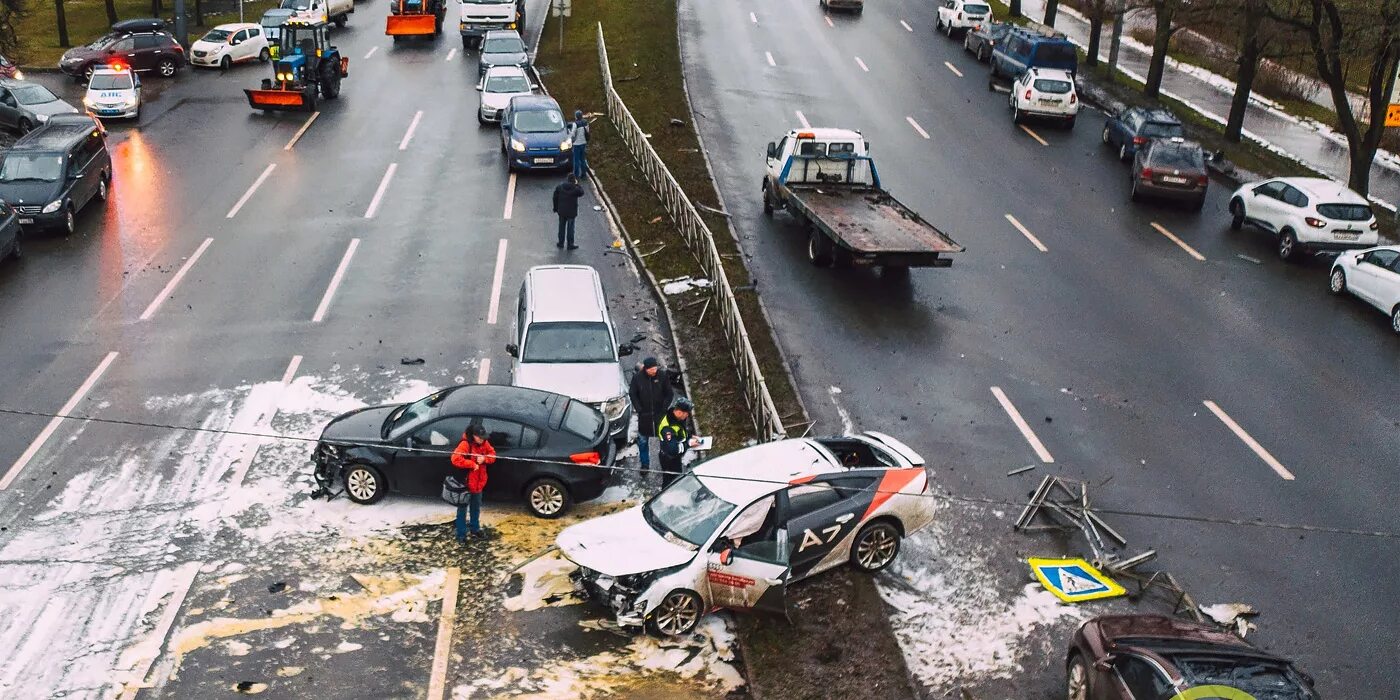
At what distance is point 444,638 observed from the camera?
1351 centimetres

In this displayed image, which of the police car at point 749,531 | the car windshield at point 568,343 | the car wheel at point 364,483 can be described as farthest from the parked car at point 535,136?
the police car at point 749,531

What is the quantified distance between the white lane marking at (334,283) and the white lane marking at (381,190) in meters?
1.89

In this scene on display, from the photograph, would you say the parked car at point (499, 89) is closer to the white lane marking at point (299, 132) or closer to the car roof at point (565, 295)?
the white lane marking at point (299, 132)

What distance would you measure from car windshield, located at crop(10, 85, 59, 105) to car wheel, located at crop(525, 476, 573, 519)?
25754 millimetres

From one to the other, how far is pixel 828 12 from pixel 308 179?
27.6m

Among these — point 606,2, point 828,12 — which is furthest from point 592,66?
point 828,12

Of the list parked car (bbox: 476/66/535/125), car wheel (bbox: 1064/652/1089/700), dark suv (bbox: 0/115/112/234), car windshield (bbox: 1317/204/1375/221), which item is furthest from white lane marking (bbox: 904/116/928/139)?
car wheel (bbox: 1064/652/1089/700)

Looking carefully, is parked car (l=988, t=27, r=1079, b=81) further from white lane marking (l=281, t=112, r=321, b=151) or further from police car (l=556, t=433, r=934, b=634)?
police car (l=556, t=433, r=934, b=634)

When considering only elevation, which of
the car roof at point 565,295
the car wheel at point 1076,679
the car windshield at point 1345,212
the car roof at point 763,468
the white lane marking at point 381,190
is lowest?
the white lane marking at point 381,190

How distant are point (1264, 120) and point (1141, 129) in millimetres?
12640

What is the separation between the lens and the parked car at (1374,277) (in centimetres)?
2302

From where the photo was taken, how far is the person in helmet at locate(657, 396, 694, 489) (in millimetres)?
16422

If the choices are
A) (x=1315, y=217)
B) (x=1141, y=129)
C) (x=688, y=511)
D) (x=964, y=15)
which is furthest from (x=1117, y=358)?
(x=964, y=15)

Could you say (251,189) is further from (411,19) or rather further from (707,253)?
(411,19)
